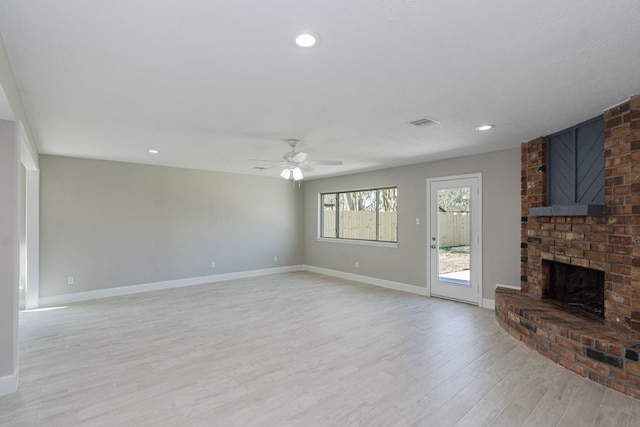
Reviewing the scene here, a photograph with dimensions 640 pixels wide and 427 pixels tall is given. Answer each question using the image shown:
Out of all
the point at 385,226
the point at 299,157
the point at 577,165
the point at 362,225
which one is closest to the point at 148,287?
the point at 299,157

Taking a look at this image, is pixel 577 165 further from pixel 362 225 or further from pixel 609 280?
pixel 362 225

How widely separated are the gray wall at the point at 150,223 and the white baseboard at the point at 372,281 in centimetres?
83

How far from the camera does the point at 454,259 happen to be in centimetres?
552

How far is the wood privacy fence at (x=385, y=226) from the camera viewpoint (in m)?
5.44

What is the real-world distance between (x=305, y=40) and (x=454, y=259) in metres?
4.71

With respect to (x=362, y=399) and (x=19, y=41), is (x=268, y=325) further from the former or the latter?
(x=19, y=41)

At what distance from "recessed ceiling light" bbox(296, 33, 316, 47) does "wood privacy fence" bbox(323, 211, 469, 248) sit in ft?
14.3

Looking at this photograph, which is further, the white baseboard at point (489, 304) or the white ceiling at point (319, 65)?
the white baseboard at point (489, 304)

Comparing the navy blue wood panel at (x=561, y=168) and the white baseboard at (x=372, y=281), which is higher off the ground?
the navy blue wood panel at (x=561, y=168)

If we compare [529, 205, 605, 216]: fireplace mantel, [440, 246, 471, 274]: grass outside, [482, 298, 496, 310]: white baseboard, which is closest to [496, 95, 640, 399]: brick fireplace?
[529, 205, 605, 216]: fireplace mantel

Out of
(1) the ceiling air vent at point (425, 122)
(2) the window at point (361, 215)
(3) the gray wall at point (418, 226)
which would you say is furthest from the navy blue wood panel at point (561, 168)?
(2) the window at point (361, 215)

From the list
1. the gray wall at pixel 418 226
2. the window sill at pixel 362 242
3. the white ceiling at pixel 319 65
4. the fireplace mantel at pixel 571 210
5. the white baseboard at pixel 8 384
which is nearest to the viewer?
the white ceiling at pixel 319 65

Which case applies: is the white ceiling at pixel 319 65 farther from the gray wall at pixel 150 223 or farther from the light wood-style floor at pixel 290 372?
the light wood-style floor at pixel 290 372

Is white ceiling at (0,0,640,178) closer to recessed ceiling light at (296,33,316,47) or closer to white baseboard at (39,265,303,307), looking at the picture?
recessed ceiling light at (296,33,316,47)
